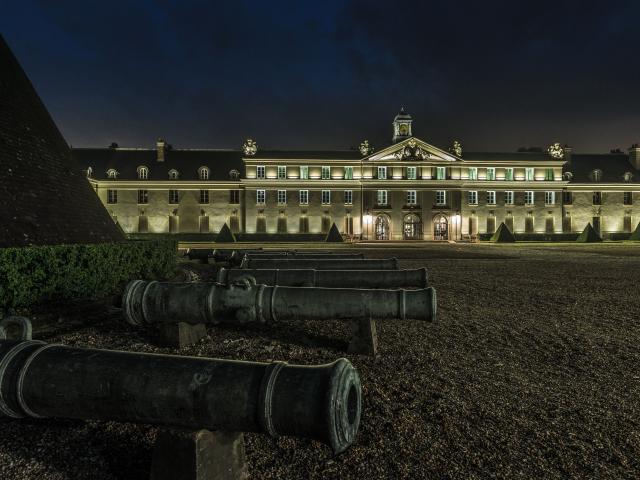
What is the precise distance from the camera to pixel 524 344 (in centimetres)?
633

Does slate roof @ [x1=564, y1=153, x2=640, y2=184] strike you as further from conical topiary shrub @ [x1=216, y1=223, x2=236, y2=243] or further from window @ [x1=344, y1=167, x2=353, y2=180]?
conical topiary shrub @ [x1=216, y1=223, x2=236, y2=243]

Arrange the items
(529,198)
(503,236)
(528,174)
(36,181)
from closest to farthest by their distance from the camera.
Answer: (36,181), (503,236), (529,198), (528,174)

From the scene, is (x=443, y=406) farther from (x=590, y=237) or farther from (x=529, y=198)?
(x=529, y=198)

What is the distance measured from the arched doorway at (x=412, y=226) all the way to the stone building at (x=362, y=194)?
0.13 meters

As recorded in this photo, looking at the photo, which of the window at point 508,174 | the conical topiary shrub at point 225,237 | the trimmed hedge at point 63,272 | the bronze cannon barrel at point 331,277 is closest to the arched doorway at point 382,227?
the window at point 508,174

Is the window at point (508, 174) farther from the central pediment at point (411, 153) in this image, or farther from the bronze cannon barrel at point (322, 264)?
the bronze cannon barrel at point (322, 264)

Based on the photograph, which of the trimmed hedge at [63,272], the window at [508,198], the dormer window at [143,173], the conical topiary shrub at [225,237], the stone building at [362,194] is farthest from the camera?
the window at [508,198]

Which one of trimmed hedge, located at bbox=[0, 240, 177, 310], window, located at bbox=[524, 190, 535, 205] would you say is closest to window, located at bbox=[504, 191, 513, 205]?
window, located at bbox=[524, 190, 535, 205]

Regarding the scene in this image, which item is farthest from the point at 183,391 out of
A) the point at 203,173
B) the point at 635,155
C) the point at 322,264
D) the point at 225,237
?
the point at 635,155

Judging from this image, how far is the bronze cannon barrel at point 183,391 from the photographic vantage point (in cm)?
219

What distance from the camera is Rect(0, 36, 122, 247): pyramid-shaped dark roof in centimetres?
932

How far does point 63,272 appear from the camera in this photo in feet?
25.1

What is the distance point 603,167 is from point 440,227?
25.7 m

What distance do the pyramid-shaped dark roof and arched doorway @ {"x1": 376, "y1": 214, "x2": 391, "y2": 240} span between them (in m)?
43.7
